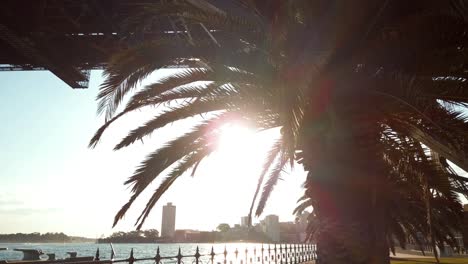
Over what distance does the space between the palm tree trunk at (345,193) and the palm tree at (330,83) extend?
1cm

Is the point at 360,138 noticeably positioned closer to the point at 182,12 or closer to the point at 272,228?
the point at 182,12

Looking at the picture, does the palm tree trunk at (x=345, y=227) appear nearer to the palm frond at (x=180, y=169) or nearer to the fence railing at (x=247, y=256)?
the palm frond at (x=180, y=169)

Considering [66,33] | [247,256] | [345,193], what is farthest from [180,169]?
[66,33]

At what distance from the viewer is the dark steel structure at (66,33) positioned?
49.4 ft

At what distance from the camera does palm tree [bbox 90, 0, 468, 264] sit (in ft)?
15.0

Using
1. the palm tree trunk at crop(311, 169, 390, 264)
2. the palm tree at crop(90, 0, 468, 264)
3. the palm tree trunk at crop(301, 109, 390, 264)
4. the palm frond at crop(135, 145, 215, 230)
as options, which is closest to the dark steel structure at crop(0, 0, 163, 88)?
the palm frond at crop(135, 145, 215, 230)

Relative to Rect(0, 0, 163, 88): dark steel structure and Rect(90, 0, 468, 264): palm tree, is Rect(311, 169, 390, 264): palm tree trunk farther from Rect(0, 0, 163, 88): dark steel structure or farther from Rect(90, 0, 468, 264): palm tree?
Rect(0, 0, 163, 88): dark steel structure

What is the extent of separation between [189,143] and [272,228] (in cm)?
5043

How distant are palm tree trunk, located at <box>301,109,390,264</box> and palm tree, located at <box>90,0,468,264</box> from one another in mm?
14

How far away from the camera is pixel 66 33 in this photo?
1769cm

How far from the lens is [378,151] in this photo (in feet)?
19.0

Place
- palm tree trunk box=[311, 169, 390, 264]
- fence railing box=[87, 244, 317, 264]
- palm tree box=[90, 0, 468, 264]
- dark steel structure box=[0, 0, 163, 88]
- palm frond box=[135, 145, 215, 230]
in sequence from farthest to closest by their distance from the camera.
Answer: dark steel structure box=[0, 0, 163, 88]
fence railing box=[87, 244, 317, 264]
palm frond box=[135, 145, 215, 230]
palm tree trunk box=[311, 169, 390, 264]
palm tree box=[90, 0, 468, 264]

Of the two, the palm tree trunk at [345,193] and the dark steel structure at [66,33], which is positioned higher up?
the dark steel structure at [66,33]

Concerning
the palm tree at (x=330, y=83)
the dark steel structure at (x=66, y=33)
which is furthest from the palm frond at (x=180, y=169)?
the dark steel structure at (x=66, y=33)
